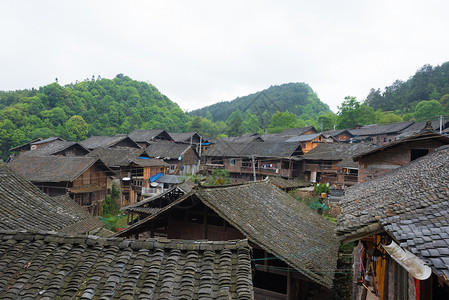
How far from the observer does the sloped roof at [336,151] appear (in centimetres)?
3234

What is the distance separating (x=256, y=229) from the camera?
8.88 meters

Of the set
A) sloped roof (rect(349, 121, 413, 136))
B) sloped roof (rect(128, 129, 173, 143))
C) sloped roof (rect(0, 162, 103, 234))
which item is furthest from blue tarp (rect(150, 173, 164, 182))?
sloped roof (rect(349, 121, 413, 136))

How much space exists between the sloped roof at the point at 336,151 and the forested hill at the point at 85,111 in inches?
2162

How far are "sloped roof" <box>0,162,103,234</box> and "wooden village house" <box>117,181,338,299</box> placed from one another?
3100 millimetres

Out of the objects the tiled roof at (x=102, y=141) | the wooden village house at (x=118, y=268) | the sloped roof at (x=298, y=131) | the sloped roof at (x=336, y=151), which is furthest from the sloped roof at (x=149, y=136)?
the wooden village house at (x=118, y=268)

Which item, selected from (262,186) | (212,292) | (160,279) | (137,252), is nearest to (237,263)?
(212,292)

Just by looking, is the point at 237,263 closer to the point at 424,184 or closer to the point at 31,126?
the point at 424,184

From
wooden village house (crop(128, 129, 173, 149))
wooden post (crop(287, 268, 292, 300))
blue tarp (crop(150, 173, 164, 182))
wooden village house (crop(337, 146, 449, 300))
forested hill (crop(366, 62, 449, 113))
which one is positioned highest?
forested hill (crop(366, 62, 449, 113))

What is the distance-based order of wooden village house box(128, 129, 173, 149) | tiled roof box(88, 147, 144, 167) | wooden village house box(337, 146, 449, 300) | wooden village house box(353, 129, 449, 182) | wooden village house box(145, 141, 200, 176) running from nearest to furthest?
1. wooden village house box(337, 146, 449, 300)
2. wooden village house box(353, 129, 449, 182)
3. tiled roof box(88, 147, 144, 167)
4. wooden village house box(145, 141, 200, 176)
5. wooden village house box(128, 129, 173, 149)

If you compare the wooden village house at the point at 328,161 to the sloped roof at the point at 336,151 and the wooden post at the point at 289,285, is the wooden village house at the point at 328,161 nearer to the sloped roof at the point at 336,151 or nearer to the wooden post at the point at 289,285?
the sloped roof at the point at 336,151

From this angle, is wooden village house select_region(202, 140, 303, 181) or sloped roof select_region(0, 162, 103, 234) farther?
wooden village house select_region(202, 140, 303, 181)

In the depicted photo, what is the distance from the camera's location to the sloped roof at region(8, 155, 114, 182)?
25.2 metres

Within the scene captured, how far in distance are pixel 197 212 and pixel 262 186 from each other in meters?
5.55

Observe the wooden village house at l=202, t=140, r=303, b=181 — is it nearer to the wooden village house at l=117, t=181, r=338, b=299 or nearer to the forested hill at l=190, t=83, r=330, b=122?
the wooden village house at l=117, t=181, r=338, b=299
